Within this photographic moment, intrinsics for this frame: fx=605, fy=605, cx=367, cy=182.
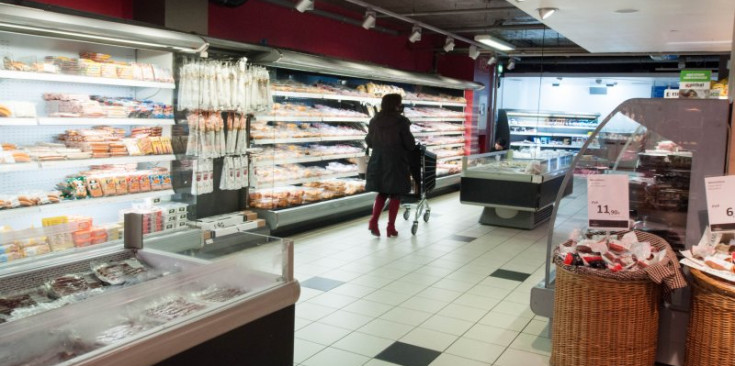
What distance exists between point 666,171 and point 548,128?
13633 millimetres

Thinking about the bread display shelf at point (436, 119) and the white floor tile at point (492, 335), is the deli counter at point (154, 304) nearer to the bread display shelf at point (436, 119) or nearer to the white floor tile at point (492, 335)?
the white floor tile at point (492, 335)

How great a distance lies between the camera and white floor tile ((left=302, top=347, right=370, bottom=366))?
12.6 feet

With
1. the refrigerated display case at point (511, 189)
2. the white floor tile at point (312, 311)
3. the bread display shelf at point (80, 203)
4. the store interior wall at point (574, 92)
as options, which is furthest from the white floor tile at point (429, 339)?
the store interior wall at point (574, 92)

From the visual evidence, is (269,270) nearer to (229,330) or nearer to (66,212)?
(229,330)

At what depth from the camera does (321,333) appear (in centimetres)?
435

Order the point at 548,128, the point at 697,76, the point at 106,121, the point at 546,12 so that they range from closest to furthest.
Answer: the point at 106,121, the point at 546,12, the point at 697,76, the point at 548,128

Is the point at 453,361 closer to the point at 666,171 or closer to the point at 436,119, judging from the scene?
the point at 666,171

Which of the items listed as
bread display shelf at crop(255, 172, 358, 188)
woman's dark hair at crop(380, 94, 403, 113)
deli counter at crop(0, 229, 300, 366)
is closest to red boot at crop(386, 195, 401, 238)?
woman's dark hair at crop(380, 94, 403, 113)

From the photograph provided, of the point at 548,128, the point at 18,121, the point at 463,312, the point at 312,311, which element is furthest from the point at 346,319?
the point at 548,128

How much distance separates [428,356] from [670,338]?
1.52 meters

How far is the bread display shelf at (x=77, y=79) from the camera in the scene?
445cm

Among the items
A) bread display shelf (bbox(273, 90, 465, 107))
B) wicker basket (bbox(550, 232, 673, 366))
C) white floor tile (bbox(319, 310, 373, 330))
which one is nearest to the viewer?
wicker basket (bbox(550, 232, 673, 366))

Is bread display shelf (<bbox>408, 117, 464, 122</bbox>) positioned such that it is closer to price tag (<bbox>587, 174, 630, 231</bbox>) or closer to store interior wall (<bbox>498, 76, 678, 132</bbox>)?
store interior wall (<bbox>498, 76, 678, 132</bbox>)

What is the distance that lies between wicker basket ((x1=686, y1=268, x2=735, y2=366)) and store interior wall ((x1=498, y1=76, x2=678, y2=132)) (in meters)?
13.1
